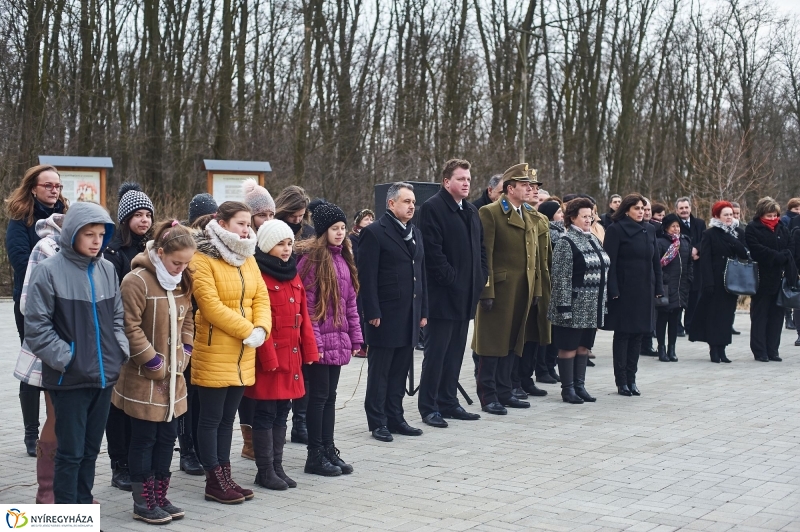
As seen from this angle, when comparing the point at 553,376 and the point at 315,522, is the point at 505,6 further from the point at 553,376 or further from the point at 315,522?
the point at 315,522

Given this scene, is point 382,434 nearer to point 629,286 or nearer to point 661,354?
point 629,286

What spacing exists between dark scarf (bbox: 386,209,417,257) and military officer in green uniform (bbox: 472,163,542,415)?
4.23ft

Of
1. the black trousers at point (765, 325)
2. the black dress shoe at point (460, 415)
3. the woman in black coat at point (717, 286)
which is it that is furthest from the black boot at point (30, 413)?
the black trousers at point (765, 325)

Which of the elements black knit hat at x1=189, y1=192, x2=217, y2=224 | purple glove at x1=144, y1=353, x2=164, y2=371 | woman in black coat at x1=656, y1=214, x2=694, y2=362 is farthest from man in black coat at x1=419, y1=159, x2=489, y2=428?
woman in black coat at x1=656, y1=214, x2=694, y2=362

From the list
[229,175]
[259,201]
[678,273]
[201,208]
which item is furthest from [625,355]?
[229,175]

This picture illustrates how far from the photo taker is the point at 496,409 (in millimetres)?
9312

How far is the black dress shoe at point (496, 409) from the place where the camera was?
9297mm

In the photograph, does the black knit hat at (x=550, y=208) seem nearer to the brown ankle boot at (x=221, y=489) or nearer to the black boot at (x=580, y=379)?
the black boot at (x=580, y=379)

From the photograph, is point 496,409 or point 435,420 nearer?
point 435,420

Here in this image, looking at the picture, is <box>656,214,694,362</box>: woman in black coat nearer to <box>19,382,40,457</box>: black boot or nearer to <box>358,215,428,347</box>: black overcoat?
<box>358,215,428,347</box>: black overcoat

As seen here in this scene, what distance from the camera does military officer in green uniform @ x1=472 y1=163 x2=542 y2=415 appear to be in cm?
950

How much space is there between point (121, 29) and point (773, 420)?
2545cm

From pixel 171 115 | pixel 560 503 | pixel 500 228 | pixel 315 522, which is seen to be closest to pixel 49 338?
pixel 315 522

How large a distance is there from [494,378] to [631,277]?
1859 mm
